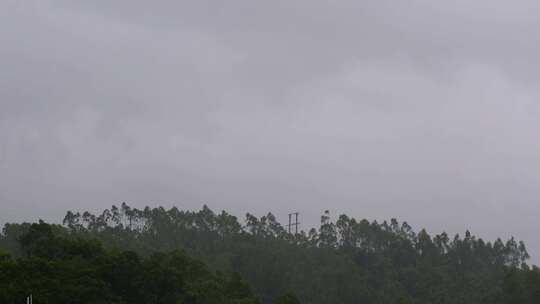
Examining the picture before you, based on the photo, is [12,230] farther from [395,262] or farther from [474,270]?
[474,270]

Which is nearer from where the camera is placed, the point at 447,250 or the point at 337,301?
the point at 337,301

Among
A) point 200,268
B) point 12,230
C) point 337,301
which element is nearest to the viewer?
point 200,268

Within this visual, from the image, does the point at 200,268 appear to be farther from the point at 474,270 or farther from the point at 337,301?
the point at 474,270

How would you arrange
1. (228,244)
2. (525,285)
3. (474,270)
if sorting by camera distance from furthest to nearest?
(474,270) → (228,244) → (525,285)

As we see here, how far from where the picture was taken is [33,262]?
253ft

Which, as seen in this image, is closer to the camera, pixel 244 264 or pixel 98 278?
pixel 98 278

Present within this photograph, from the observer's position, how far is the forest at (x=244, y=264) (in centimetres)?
8025

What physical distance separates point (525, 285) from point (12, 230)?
73753mm

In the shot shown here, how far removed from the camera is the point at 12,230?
141 meters

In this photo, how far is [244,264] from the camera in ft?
459

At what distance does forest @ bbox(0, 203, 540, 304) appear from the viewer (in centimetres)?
8025

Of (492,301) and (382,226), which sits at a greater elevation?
(382,226)

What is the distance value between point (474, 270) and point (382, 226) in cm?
1786

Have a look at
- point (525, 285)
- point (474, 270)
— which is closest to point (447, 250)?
point (474, 270)
